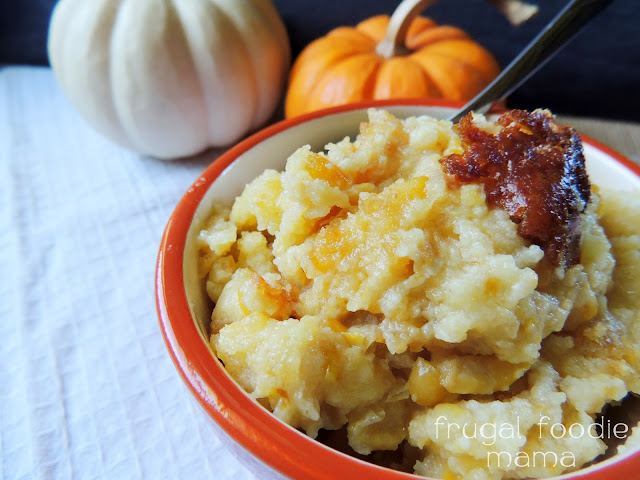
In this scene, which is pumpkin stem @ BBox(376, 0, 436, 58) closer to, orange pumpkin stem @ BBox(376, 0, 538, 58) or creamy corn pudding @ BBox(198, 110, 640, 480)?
orange pumpkin stem @ BBox(376, 0, 538, 58)

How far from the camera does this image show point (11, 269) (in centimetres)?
147

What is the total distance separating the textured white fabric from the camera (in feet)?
3.45

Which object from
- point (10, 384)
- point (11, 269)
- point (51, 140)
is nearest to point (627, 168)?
point (10, 384)

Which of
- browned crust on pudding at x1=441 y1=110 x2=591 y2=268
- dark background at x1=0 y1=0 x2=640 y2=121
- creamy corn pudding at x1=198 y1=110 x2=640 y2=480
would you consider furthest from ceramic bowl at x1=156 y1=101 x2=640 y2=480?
dark background at x1=0 y1=0 x2=640 y2=121

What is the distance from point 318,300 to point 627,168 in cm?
76

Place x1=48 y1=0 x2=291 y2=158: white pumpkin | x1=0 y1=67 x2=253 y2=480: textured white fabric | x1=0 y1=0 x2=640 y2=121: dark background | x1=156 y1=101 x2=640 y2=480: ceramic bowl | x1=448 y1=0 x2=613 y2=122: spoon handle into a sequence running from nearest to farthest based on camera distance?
x1=156 y1=101 x2=640 y2=480: ceramic bowl < x1=0 y1=67 x2=253 y2=480: textured white fabric < x1=448 y1=0 x2=613 y2=122: spoon handle < x1=48 y1=0 x2=291 y2=158: white pumpkin < x1=0 y1=0 x2=640 y2=121: dark background

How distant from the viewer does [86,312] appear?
1345 millimetres

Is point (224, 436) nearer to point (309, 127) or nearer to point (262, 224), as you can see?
point (262, 224)

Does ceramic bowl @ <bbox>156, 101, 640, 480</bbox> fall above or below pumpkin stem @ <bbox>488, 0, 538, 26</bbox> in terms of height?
below

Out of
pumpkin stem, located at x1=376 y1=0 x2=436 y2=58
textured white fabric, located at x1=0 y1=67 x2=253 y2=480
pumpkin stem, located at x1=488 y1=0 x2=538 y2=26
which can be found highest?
pumpkin stem, located at x1=488 y1=0 x2=538 y2=26

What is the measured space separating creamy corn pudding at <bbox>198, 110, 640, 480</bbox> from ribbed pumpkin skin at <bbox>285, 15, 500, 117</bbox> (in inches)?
31.5

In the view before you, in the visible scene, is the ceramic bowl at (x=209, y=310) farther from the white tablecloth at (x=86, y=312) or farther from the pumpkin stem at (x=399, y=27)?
the pumpkin stem at (x=399, y=27)

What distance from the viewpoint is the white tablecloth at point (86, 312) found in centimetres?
105

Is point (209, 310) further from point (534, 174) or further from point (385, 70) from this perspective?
point (385, 70)
